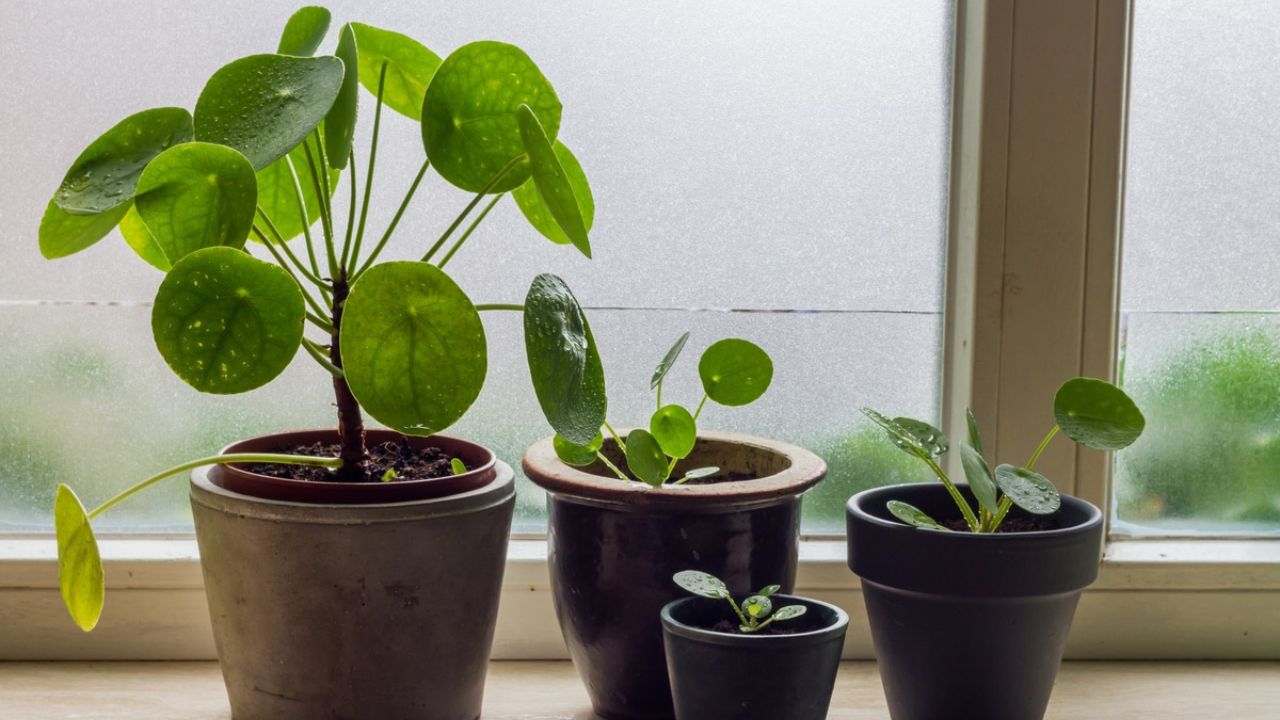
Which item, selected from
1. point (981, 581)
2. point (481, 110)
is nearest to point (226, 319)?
point (481, 110)

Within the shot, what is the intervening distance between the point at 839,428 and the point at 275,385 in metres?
0.63

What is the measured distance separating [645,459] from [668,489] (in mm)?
34

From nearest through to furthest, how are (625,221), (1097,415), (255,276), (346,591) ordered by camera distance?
1. (255,276)
2. (346,591)
3. (1097,415)
4. (625,221)

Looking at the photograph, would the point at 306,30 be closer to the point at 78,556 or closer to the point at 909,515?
the point at 78,556

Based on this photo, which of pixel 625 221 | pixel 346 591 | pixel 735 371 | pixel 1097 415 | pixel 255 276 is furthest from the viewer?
pixel 625 221

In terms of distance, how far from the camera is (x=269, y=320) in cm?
88

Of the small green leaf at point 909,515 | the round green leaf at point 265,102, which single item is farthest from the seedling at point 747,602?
the round green leaf at point 265,102

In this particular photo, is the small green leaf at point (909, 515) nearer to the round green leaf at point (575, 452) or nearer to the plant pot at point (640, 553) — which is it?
the plant pot at point (640, 553)

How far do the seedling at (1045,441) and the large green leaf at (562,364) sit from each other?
0.92ft

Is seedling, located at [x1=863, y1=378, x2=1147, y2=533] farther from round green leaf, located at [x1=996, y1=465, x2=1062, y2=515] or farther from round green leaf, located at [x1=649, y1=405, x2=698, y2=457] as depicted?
round green leaf, located at [x1=649, y1=405, x2=698, y2=457]

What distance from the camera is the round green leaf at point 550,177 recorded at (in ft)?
2.91

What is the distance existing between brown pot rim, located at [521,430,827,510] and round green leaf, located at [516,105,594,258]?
0.25 m

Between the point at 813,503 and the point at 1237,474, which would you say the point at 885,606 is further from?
the point at 1237,474

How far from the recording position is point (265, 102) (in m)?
0.89
